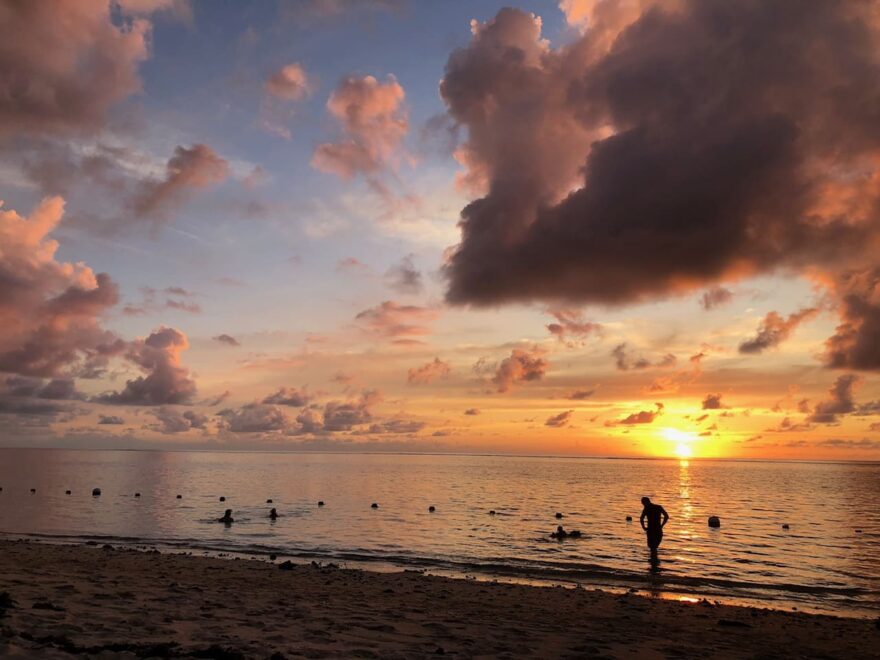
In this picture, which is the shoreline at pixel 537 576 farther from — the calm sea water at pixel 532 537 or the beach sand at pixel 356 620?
the beach sand at pixel 356 620

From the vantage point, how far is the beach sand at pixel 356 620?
38.7 ft

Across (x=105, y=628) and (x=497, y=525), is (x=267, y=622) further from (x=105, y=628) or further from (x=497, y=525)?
(x=497, y=525)

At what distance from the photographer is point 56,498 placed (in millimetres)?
66125

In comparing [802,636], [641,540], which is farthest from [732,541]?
[802,636]

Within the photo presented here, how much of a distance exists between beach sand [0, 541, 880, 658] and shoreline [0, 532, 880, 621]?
3459 mm

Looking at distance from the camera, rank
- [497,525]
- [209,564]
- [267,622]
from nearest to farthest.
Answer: [267,622]
[209,564]
[497,525]

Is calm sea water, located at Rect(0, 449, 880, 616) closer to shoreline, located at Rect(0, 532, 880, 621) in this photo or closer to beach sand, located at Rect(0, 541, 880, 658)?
shoreline, located at Rect(0, 532, 880, 621)

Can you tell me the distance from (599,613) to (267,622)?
10.1m

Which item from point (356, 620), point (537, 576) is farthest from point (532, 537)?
point (356, 620)

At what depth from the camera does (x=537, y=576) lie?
91.1 ft

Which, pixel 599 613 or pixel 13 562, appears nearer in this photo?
pixel 599 613

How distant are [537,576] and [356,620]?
15.0 metres

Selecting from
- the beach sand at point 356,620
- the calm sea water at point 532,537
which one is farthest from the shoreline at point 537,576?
the beach sand at point 356,620

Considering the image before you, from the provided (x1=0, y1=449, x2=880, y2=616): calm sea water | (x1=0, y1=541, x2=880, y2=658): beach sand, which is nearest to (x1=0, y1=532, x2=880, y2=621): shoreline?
(x1=0, y1=449, x2=880, y2=616): calm sea water
